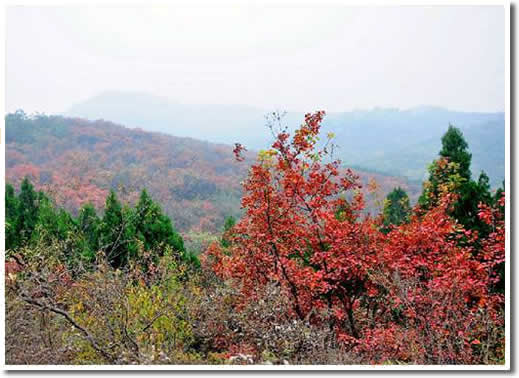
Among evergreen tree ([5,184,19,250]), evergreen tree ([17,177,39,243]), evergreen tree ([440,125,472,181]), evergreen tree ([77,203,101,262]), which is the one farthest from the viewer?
evergreen tree ([17,177,39,243])

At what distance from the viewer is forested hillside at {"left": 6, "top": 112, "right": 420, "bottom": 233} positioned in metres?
11.9

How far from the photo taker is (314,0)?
3.24m

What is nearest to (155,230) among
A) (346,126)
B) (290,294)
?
(290,294)

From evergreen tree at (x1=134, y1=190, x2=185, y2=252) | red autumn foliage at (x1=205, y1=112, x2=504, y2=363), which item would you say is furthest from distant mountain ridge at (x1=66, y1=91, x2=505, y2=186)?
red autumn foliage at (x1=205, y1=112, x2=504, y2=363)

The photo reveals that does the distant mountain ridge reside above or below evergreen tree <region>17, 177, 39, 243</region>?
above

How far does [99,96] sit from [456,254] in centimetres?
1058

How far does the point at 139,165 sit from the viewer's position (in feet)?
47.9

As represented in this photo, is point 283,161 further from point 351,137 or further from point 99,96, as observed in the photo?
point 99,96

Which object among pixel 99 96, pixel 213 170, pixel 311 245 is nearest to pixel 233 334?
pixel 311 245

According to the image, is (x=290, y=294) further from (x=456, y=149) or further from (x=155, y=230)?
(x=456, y=149)

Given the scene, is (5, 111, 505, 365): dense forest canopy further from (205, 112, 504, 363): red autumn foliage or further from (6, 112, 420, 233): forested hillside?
(6, 112, 420, 233): forested hillside

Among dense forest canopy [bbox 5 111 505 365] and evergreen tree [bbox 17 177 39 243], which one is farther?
evergreen tree [bbox 17 177 39 243]

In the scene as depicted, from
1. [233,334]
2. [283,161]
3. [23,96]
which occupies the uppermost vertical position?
[23,96]

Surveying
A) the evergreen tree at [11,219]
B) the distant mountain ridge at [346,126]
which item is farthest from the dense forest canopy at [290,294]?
the distant mountain ridge at [346,126]
